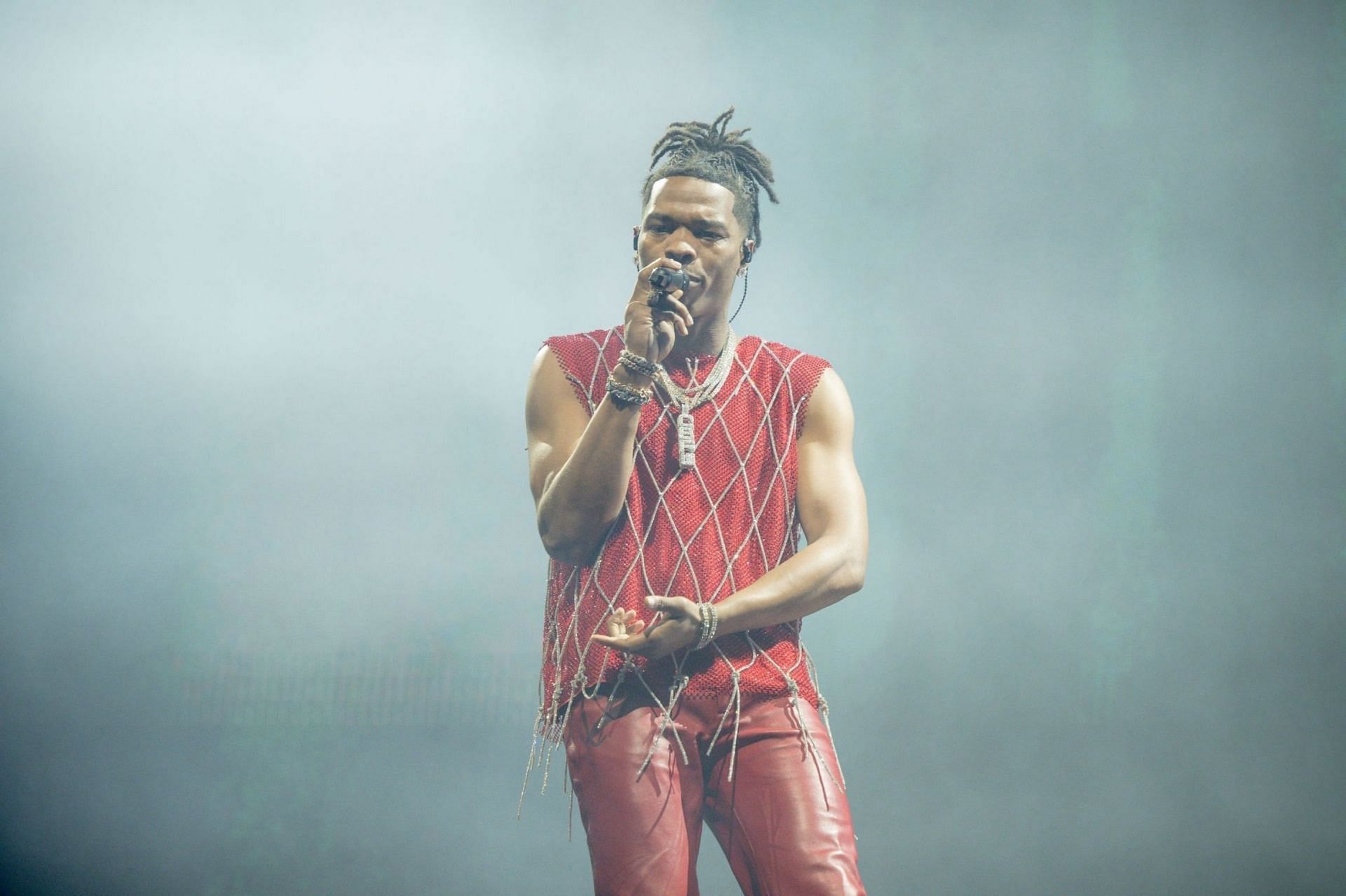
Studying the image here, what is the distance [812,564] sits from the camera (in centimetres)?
141

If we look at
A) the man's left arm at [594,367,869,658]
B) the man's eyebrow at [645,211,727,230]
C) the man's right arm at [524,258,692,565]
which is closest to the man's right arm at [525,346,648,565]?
the man's right arm at [524,258,692,565]

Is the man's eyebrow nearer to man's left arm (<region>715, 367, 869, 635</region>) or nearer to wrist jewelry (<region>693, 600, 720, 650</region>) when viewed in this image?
man's left arm (<region>715, 367, 869, 635</region>)

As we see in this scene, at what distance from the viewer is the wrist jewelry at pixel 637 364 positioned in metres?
1.36

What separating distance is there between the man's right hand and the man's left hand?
287mm

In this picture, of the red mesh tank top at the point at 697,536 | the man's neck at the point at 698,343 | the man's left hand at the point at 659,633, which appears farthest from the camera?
the man's neck at the point at 698,343

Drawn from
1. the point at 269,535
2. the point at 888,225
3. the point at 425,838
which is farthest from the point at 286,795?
the point at 888,225

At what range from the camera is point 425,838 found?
104 inches

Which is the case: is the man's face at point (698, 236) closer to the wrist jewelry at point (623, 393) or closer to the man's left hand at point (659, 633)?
the wrist jewelry at point (623, 393)

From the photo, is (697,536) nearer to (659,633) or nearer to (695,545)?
(695,545)

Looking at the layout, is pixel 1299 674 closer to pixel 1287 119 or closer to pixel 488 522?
pixel 1287 119

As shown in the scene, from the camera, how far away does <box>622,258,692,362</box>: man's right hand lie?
4.50 feet

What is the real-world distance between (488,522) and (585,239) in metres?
0.68

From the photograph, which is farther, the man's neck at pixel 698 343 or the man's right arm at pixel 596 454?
the man's neck at pixel 698 343

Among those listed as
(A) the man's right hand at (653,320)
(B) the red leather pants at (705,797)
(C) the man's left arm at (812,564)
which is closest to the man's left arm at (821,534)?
(C) the man's left arm at (812,564)
